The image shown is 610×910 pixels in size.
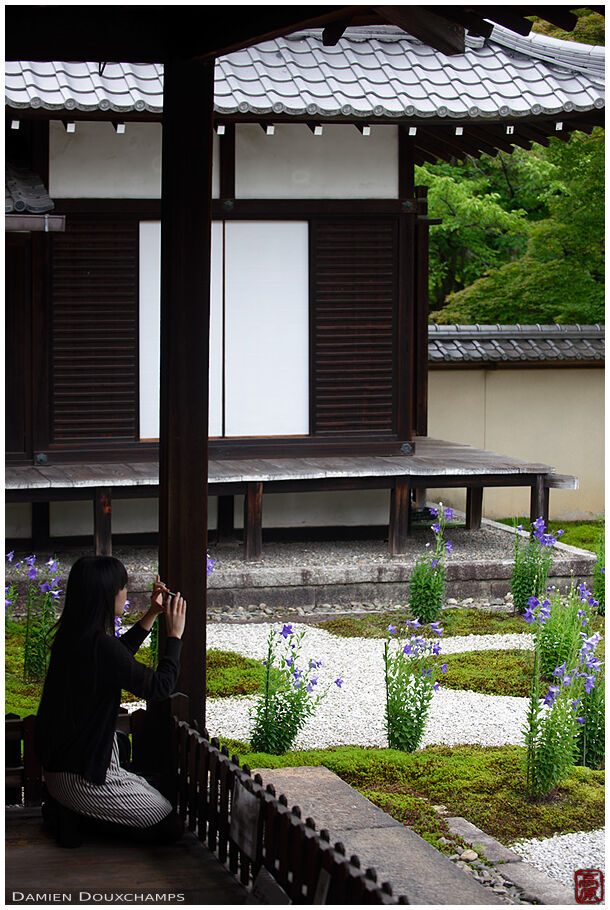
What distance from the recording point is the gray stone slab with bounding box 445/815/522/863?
4316 millimetres

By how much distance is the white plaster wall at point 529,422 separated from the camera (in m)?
13.1

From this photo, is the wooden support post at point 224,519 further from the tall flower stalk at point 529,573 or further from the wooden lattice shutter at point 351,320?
the tall flower stalk at point 529,573

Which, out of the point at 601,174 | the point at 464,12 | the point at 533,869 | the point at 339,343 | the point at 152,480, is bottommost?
the point at 533,869

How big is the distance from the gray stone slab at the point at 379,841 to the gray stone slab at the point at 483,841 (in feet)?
1.10

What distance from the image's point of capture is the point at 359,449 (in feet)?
32.4

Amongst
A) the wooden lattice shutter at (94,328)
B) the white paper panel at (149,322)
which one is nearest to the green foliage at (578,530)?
the white paper panel at (149,322)

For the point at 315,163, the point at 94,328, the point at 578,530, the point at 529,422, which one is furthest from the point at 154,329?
the point at 529,422

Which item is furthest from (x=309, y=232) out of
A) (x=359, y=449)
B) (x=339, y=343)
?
(x=359, y=449)

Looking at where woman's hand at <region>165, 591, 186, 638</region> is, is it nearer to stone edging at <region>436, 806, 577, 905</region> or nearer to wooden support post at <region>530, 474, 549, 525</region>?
stone edging at <region>436, 806, 577, 905</region>

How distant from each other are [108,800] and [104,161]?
667 cm

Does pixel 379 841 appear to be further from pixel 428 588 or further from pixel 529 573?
pixel 529 573

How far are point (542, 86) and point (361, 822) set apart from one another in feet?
22.2

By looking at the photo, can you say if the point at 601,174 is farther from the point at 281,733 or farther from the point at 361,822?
the point at 361,822

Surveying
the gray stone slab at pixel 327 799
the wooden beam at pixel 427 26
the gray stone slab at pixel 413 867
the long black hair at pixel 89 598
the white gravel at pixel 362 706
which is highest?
the wooden beam at pixel 427 26
